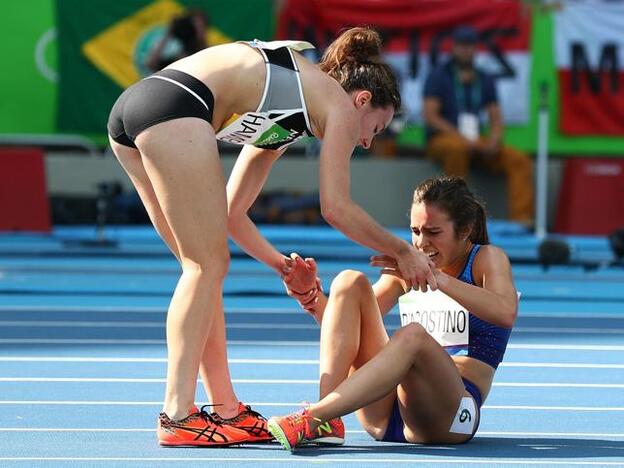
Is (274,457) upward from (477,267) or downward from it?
downward

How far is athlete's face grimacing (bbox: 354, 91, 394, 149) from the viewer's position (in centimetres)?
477

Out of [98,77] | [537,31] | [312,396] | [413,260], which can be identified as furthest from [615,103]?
[413,260]

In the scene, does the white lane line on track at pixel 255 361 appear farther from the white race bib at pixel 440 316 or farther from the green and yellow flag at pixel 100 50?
the green and yellow flag at pixel 100 50

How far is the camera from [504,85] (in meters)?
15.7

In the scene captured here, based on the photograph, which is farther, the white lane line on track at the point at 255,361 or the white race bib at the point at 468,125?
the white race bib at the point at 468,125

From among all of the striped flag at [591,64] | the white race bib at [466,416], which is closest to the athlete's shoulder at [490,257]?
the white race bib at [466,416]

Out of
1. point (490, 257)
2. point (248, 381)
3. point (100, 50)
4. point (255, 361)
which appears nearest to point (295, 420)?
point (490, 257)

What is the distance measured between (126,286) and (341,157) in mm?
5963

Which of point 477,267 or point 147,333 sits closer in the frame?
point 477,267

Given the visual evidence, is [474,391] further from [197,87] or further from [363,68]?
[197,87]

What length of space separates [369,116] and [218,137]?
1.75 feet

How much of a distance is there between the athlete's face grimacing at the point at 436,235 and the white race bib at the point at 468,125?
1004 cm

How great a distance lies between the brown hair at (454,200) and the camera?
489cm

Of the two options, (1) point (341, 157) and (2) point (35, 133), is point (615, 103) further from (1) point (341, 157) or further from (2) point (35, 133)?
(1) point (341, 157)
